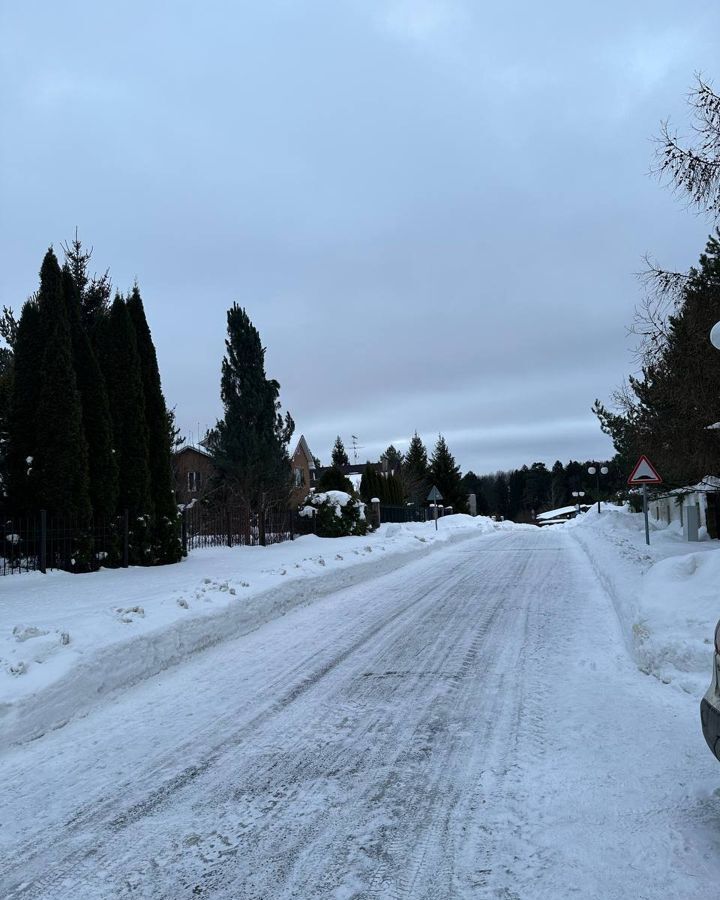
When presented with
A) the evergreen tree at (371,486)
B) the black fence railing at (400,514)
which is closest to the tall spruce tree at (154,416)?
the black fence railing at (400,514)

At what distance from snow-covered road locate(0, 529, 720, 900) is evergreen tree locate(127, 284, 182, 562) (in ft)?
35.3

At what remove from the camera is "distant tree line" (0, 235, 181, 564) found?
14.6m

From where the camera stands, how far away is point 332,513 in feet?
87.5

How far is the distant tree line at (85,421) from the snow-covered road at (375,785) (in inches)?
341

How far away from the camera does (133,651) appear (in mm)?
7113

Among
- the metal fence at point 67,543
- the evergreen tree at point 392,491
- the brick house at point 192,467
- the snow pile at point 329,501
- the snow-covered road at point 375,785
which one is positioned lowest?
the snow-covered road at point 375,785

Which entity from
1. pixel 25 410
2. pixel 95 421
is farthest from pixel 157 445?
pixel 25 410

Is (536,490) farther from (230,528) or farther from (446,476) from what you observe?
(230,528)

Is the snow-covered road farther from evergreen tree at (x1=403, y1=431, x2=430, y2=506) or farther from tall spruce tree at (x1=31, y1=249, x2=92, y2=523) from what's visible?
evergreen tree at (x1=403, y1=431, x2=430, y2=506)

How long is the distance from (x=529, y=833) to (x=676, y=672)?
10.8 feet

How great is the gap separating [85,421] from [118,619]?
29.3 ft

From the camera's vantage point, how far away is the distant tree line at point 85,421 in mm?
14602

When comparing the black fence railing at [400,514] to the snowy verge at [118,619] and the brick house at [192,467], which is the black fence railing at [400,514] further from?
the snowy verge at [118,619]

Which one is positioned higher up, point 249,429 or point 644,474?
point 249,429
